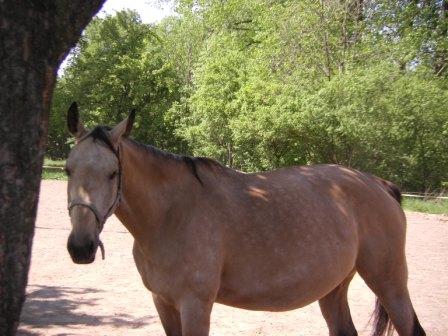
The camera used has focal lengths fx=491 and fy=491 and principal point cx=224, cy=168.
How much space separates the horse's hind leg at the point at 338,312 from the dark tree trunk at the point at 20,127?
305cm

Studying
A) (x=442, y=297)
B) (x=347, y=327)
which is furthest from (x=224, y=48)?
(x=347, y=327)

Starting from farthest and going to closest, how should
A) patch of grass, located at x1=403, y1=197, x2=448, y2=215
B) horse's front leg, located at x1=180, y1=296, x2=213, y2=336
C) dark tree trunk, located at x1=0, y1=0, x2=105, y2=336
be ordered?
patch of grass, located at x1=403, y1=197, x2=448, y2=215, horse's front leg, located at x1=180, y1=296, x2=213, y2=336, dark tree trunk, located at x1=0, y1=0, x2=105, y2=336

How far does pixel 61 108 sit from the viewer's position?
33.1 m

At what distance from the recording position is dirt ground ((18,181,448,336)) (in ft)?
17.9

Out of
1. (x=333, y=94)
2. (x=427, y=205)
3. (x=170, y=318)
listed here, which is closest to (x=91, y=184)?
(x=170, y=318)

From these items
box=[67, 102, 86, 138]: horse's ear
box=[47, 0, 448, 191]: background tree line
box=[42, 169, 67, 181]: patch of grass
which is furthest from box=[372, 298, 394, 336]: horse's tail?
box=[42, 169, 67, 181]: patch of grass

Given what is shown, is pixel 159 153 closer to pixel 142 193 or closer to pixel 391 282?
pixel 142 193

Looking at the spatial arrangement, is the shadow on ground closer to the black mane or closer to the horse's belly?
the horse's belly

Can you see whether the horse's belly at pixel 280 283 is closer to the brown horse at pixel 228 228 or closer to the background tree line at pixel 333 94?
the brown horse at pixel 228 228

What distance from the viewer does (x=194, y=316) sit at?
3.12 m

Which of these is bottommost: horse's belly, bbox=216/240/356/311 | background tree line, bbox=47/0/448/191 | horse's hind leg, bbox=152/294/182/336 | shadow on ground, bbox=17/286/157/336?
shadow on ground, bbox=17/286/157/336

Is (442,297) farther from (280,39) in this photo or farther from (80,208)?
(280,39)

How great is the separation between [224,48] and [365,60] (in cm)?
883

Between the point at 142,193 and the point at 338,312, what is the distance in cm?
225
